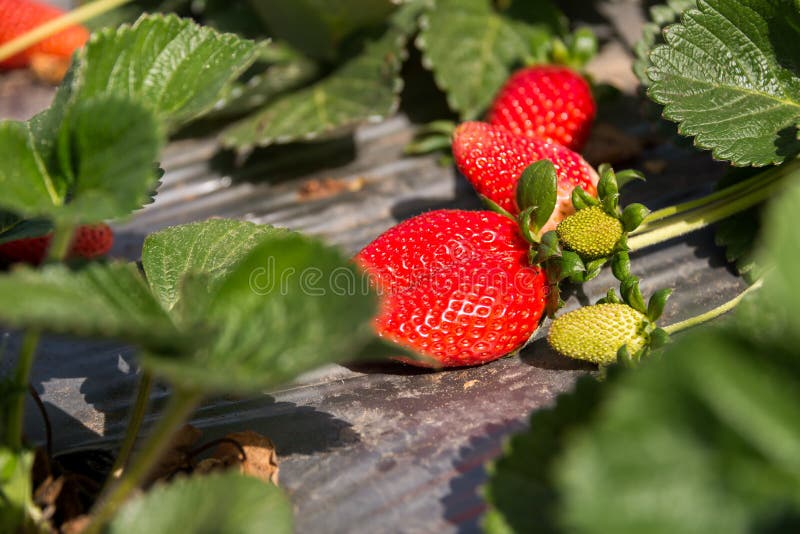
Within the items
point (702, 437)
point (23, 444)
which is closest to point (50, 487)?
point (23, 444)

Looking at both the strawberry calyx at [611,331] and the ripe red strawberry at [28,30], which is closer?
the strawberry calyx at [611,331]

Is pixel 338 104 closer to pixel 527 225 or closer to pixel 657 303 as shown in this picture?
pixel 527 225

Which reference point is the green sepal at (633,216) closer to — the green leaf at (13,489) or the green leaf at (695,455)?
the green leaf at (695,455)

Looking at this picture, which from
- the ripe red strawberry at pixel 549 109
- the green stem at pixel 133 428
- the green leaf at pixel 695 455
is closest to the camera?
the green leaf at pixel 695 455

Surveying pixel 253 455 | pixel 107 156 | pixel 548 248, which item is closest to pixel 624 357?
pixel 548 248

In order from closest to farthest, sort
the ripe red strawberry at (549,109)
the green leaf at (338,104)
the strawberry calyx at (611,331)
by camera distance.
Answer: the strawberry calyx at (611,331), the ripe red strawberry at (549,109), the green leaf at (338,104)

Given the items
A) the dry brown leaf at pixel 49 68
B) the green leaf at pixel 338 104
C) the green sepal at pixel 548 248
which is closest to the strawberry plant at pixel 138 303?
the green sepal at pixel 548 248

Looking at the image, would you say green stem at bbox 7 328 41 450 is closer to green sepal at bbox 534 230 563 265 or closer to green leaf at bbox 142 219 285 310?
green leaf at bbox 142 219 285 310

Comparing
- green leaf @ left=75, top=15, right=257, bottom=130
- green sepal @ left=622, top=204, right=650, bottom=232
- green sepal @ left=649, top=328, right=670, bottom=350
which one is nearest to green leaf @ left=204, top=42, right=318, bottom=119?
green leaf @ left=75, top=15, right=257, bottom=130
